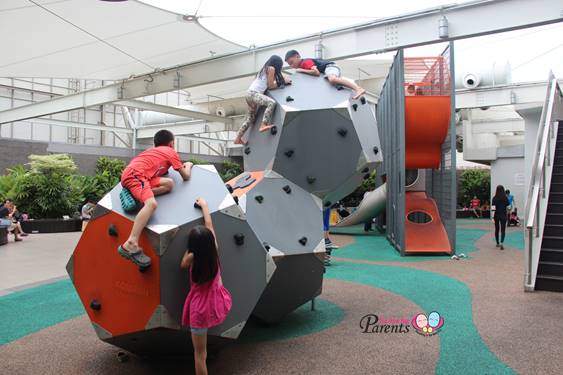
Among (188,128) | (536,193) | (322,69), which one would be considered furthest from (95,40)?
(188,128)

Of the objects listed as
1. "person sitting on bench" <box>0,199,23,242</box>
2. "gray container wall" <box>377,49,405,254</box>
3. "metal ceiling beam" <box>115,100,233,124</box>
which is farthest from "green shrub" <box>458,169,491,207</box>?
"person sitting on bench" <box>0,199,23,242</box>

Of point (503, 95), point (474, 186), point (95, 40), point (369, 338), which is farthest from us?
point (474, 186)

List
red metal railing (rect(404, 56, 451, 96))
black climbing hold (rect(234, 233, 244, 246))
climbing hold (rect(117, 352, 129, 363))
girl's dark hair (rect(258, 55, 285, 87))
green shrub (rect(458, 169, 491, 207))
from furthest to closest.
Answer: green shrub (rect(458, 169, 491, 207)), red metal railing (rect(404, 56, 451, 96)), girl's dark hair (rect(258, 55, 285, 87)), climbing hold (rect(117, 352, 129, 363)), black climbing hold (rect(234, 233, 244, 246))

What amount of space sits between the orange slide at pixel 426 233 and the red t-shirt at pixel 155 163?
26.9 ft

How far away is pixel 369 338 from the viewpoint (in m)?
4.88

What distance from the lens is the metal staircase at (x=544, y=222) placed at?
23.1 feet

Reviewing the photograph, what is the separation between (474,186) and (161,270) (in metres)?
26.2

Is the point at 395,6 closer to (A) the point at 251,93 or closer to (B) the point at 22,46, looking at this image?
(A) the point at 251,93

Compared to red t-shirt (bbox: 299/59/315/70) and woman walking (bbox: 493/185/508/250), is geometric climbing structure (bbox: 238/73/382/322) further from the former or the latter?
woman walking (bbox: 493/185/508/250)

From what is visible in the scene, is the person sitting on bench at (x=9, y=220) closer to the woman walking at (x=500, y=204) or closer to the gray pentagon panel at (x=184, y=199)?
the gray pentagon panel at (x=184, y=199)

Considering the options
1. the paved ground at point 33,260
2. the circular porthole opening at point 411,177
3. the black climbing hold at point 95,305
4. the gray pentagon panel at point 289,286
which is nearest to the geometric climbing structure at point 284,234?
the gray pentagon panel at point 289,286

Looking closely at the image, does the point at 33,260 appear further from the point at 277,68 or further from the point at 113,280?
the point at 113,280

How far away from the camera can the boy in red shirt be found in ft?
11.3

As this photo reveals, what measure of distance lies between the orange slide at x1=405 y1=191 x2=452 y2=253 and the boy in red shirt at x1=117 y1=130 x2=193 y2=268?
8.15 m
